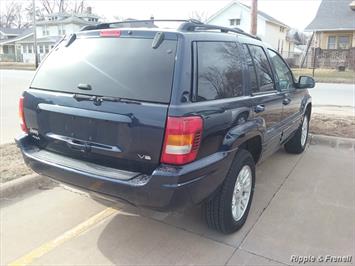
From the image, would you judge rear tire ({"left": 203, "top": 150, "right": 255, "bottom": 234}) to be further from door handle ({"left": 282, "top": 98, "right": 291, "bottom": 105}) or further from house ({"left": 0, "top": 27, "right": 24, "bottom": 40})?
house ({"left": 0, "top": 27, "right": 24, "bottom": 40})

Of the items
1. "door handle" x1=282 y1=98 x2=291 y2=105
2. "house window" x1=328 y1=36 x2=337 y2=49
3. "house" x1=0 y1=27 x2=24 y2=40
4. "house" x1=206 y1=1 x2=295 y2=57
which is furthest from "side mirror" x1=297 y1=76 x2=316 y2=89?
"house" x1=0 y1=27 x2=24 y2=40

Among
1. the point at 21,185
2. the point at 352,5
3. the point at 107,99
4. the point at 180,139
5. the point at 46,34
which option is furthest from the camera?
the point at 46,34

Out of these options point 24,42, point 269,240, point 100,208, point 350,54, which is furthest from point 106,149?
point 24,42

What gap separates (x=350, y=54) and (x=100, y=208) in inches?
1275

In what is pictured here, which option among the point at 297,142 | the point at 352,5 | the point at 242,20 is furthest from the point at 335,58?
the point at 297,142

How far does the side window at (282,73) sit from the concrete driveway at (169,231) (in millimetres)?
1342

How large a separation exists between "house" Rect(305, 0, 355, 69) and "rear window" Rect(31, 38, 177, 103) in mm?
32418

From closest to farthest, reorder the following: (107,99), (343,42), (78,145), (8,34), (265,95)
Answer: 1. (107,99)
2. (78,145)
3. (265,95)
4. (343,42)
5. (8,34)

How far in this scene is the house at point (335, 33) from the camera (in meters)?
32.6

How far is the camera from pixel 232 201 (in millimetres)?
3449

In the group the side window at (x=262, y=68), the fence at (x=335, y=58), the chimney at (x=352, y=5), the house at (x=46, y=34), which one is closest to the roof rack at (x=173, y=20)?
the side window at (x=262, y=68)

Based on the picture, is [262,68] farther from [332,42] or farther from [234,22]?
[234,22]

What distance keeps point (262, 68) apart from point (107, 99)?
6.72 ft

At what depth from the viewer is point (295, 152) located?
618cm
